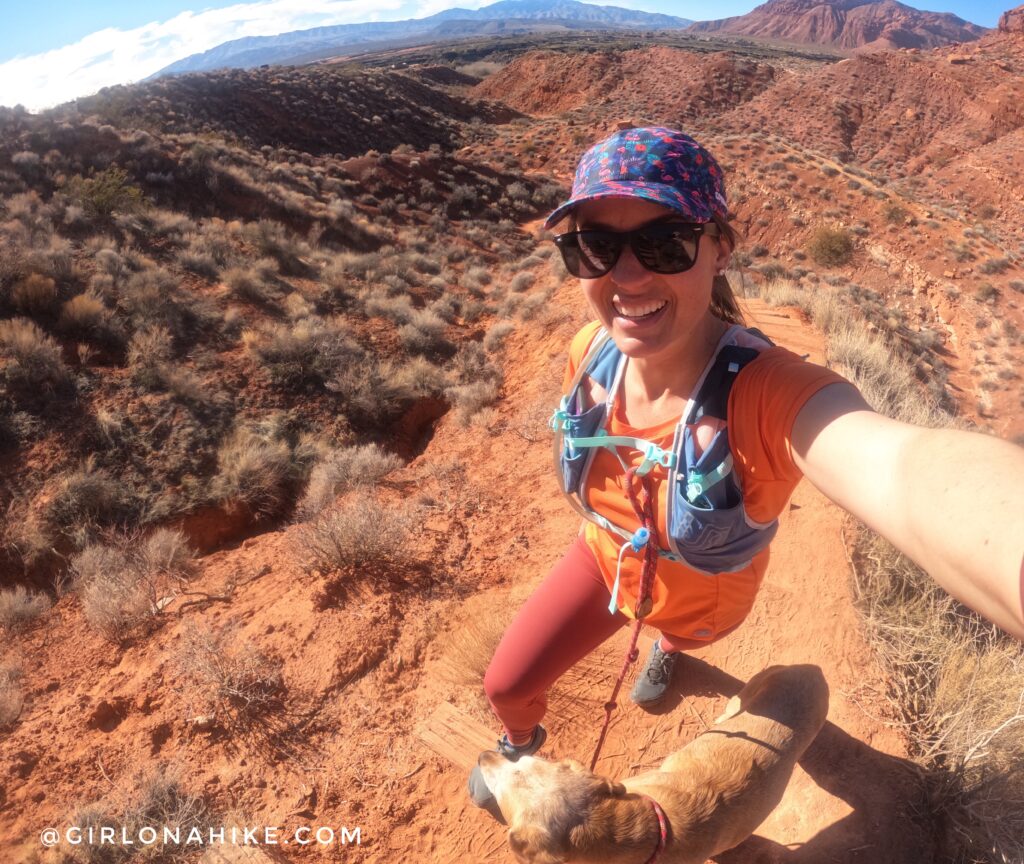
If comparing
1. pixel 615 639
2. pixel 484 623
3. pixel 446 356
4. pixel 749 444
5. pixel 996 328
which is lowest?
pixel 996 328

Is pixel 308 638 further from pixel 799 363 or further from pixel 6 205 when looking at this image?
pixel 6 205

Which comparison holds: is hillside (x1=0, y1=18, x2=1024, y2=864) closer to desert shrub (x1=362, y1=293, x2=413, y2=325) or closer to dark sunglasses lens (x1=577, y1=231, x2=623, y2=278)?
desert shrub (x1=362, y1=293, x2=413, y2=325)

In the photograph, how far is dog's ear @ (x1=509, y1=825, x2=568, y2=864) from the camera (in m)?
1.50

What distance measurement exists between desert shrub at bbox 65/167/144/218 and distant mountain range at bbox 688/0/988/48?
127823mm

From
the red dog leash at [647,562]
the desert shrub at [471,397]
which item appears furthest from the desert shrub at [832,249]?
the red dog leash at [647,562]

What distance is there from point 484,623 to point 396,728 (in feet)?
2.29

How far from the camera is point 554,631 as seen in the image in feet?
6.20

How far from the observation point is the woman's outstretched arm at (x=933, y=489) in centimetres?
79

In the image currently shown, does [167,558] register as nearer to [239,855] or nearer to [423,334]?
[239,855]

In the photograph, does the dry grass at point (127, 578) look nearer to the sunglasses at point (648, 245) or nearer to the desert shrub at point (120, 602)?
the desert shrub at point (120, 602)

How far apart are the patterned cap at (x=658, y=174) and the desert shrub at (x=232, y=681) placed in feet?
9.88

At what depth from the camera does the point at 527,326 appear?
359 inches

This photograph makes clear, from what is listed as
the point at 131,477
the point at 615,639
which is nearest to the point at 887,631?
the point at 615,639

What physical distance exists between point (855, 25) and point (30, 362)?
150 metres
